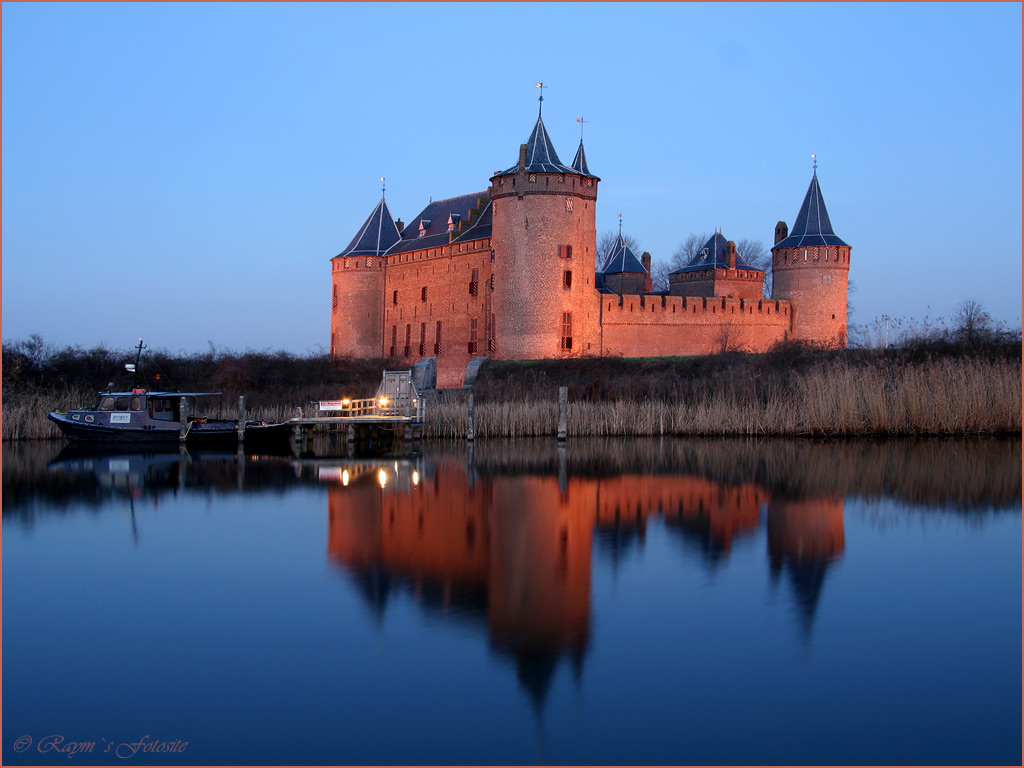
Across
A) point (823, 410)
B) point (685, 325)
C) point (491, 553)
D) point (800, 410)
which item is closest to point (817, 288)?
point (685, 325)

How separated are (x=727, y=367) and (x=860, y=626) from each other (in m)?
18.9

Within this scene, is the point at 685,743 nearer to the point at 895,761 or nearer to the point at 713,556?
the point at 895,761

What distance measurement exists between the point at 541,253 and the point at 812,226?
10.4 m

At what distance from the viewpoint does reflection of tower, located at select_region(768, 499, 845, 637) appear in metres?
7.06

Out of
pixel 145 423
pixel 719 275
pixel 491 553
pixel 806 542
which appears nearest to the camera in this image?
pixel 491 553

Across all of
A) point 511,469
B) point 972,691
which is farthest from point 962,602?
point 511,469

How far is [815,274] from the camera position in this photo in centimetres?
3338

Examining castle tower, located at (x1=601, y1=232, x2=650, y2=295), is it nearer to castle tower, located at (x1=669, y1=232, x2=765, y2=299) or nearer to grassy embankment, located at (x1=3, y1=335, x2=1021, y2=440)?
castle tower, located at (x1=669, y1=232, x2=765, y2=299)

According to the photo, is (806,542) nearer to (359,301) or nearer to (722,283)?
(722,283)

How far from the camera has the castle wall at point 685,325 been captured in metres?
30.7

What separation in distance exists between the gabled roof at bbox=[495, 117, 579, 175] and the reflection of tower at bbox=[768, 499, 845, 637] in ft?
63.5

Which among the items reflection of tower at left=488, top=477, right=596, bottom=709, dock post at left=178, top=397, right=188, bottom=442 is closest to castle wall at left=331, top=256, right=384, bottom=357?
dock post at left=178, top=397, right=188, bottom=442

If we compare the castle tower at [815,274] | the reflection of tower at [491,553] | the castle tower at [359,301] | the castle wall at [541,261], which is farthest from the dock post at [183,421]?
the castle tower at [815,274]

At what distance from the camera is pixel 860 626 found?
612cm
